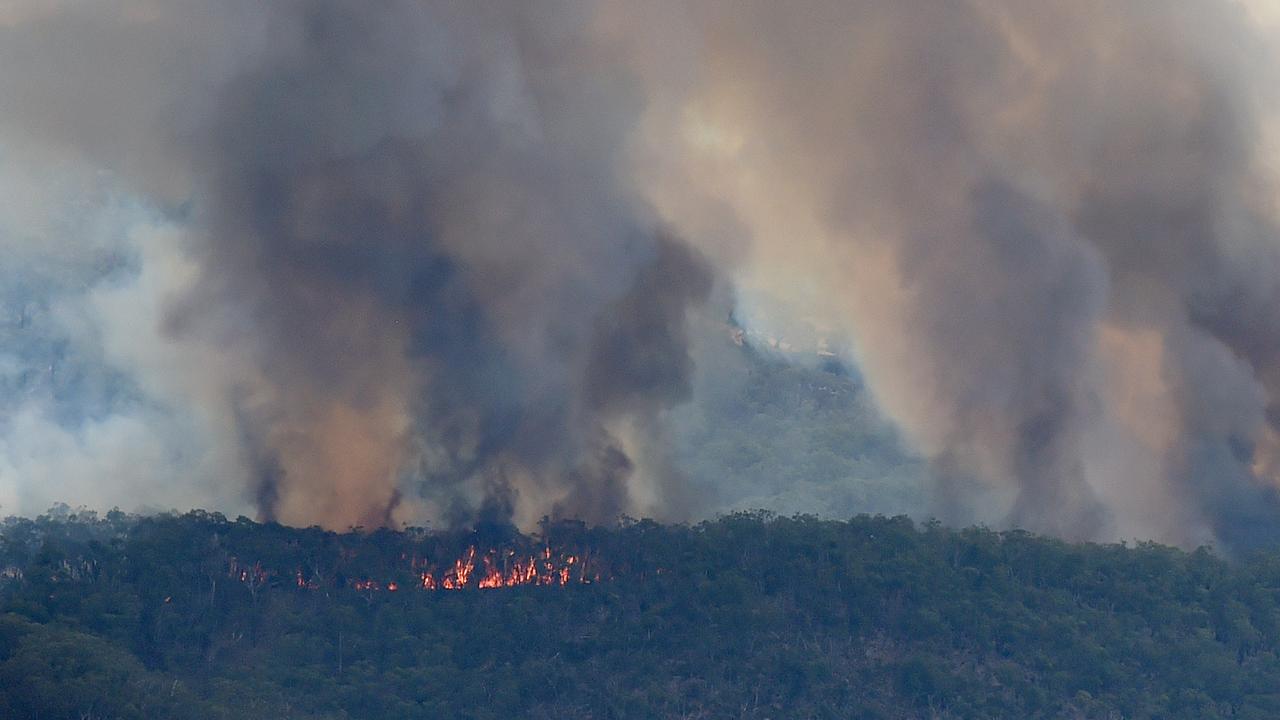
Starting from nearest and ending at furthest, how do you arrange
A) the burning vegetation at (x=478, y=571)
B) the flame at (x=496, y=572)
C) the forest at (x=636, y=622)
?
the forest at (x=636, y=622), the burning vegetation at (x=478, y=571), the flame at (x=496, y=572)

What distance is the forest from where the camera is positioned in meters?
73.6

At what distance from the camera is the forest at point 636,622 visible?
73625 millimetres

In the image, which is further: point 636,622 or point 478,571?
point 478,571

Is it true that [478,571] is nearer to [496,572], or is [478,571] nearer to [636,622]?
[496,572]

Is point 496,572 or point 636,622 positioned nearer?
point 636,622

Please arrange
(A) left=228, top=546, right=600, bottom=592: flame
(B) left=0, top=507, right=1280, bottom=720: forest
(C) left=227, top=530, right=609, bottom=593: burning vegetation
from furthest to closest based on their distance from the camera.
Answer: (A) left=228, top=546, right=600, bottom=592: flame → (C) left=227, top=530, right=609, bottom=593: burning vegetation → (B) left=0, top=507, right=1280, bottom=720: forest

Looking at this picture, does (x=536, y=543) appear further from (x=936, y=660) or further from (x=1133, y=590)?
(x=1133, y=590)

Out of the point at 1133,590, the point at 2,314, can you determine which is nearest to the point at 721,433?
the point at 2,314

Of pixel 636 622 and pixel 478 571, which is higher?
pixel 478 571

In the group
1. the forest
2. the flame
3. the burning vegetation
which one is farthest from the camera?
the flame

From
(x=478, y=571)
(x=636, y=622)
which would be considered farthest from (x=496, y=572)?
(x=636, y=622)

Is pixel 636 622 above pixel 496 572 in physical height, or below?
below

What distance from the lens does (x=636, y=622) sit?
7788 cm

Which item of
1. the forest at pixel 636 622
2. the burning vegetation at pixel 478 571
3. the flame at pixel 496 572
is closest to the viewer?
the forest at pixel 636 622
